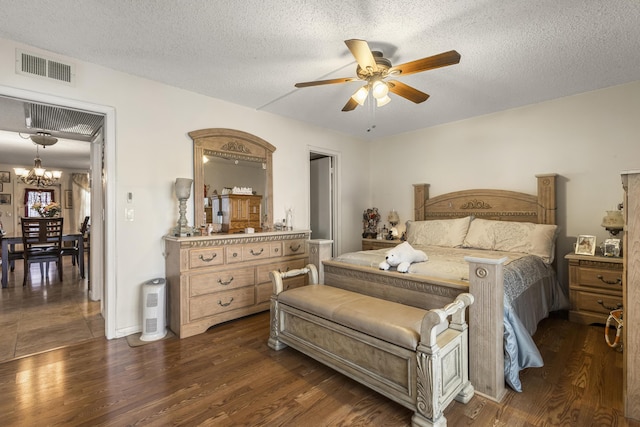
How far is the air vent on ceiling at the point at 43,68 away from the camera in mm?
2310

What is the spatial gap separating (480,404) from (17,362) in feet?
10.8

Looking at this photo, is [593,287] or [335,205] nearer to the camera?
[593,287]

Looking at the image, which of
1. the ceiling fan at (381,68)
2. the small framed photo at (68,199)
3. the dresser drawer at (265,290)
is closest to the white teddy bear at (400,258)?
the ceiling fan at (381,68)

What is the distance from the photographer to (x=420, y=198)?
15.0 ft

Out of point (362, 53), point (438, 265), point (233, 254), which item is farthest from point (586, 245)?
point (233, 254)

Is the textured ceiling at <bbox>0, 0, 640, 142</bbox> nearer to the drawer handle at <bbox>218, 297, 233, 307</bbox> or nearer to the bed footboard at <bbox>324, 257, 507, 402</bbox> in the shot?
the bed footboard at <bbox>324, 257, 507, 402</bbox>

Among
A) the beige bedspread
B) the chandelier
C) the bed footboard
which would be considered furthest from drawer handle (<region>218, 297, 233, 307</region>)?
the chandelier

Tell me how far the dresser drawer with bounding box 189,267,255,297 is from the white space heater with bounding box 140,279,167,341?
0.91 feet

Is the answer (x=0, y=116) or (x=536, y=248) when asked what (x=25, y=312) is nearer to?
(x=0, y=116)

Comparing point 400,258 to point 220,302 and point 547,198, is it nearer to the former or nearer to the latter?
point 220,302

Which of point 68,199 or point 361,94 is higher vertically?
point 361,94

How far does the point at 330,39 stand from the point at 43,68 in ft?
7.50

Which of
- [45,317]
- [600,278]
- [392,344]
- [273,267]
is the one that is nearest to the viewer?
[392,344]

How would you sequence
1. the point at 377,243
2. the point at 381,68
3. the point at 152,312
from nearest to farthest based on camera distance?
the point at 381,68 < the point at 152,312 < the point at 377,243
